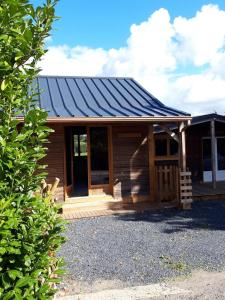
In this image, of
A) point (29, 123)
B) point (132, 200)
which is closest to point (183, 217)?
point (132, 200)

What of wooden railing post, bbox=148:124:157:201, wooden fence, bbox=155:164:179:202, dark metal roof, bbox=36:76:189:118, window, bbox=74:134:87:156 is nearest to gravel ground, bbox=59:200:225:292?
wooden fence, bbox=155:164:179:202

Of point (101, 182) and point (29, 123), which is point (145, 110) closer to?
point (101, 182)

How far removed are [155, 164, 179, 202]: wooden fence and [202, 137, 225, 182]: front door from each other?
4.89 meters

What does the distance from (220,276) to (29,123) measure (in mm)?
3568

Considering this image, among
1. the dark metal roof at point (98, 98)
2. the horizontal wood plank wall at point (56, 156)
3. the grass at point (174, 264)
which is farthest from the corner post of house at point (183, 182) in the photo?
the grass at point (174, 264)

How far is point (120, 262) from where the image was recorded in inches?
209

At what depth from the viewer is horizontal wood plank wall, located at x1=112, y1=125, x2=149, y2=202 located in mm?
9734

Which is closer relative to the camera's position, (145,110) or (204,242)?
(204,242)

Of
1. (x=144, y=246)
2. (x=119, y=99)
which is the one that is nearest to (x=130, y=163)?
(x=119, y=99)

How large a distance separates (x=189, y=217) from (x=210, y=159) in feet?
21.4

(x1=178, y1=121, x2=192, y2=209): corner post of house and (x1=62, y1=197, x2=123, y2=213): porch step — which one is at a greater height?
(x1=178, y1=121, x2=192, y2=209): corner post of house

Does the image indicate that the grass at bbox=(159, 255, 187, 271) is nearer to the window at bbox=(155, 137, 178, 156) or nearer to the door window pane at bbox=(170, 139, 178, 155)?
the window at bbox=(155, 137, 178, 156)

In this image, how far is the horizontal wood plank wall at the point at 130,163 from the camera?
9.73 meters

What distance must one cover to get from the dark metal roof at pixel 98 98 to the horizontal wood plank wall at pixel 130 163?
28.5 inches
